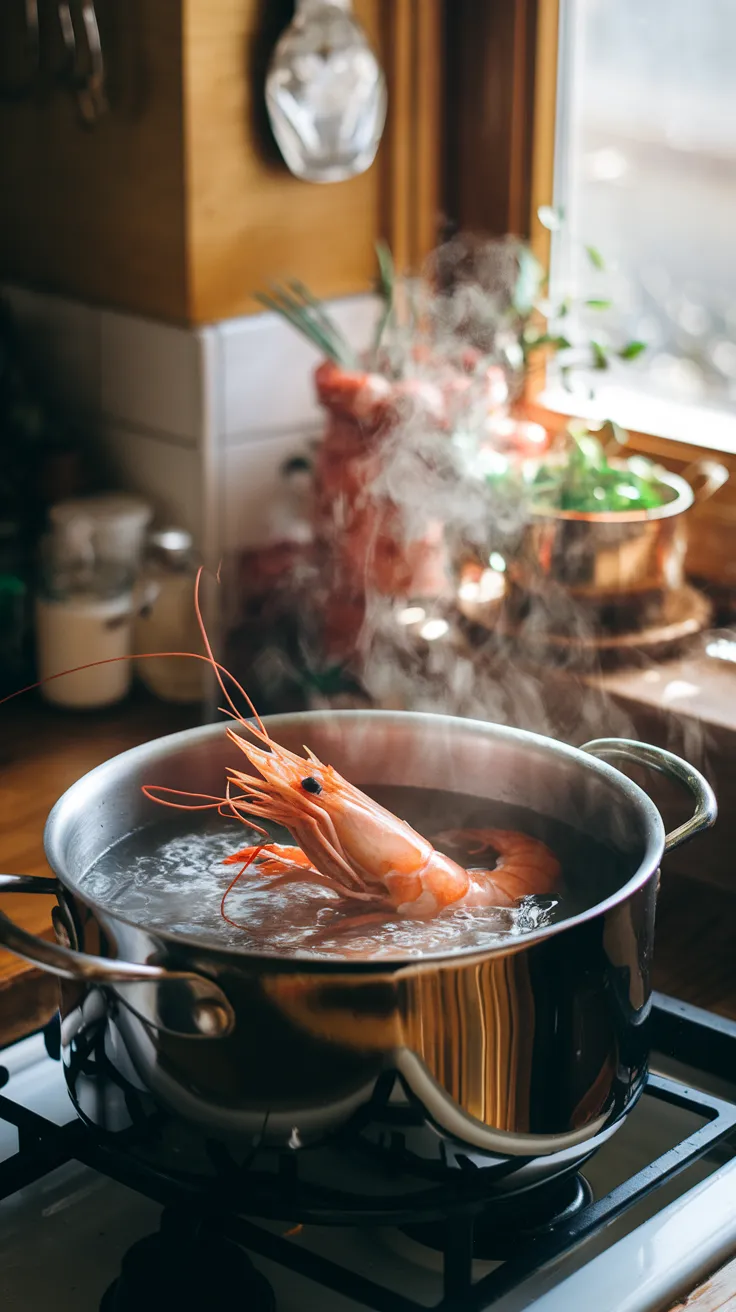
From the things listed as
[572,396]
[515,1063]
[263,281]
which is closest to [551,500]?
[572,396]

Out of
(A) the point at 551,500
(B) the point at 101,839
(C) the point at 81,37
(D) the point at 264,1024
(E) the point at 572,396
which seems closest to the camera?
(D) the point at 264,1024

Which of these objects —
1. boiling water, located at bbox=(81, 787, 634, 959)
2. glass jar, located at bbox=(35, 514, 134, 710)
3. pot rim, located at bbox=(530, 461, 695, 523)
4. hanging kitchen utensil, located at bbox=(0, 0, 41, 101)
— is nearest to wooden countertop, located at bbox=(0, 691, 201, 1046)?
glass jar, located at bbox=(35, 514, 134, 710)

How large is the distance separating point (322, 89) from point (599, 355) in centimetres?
44

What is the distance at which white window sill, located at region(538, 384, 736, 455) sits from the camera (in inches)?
71.2

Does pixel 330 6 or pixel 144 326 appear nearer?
pixel 330 6

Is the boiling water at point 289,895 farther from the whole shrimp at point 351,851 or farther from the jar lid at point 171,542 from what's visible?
the jar lid at point 171,542

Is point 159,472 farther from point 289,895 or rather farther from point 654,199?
point 289,895

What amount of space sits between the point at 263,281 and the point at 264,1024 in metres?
1.30

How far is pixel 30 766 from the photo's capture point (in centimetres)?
169

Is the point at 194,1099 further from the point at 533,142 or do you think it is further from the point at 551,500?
the point at 533,142

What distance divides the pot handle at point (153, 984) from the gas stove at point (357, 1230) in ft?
0.30

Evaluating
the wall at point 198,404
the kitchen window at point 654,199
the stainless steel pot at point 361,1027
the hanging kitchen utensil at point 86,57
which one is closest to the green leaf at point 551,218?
the kitchen window at point 654,199

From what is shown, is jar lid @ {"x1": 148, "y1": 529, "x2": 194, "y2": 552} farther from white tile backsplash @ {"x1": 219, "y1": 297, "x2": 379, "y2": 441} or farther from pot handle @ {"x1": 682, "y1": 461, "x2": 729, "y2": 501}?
pot handle @ {"x1": 682, "y1": 461, "x2": 729, "y2": 501}

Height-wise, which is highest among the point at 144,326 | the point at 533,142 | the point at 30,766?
the point at 533,142
